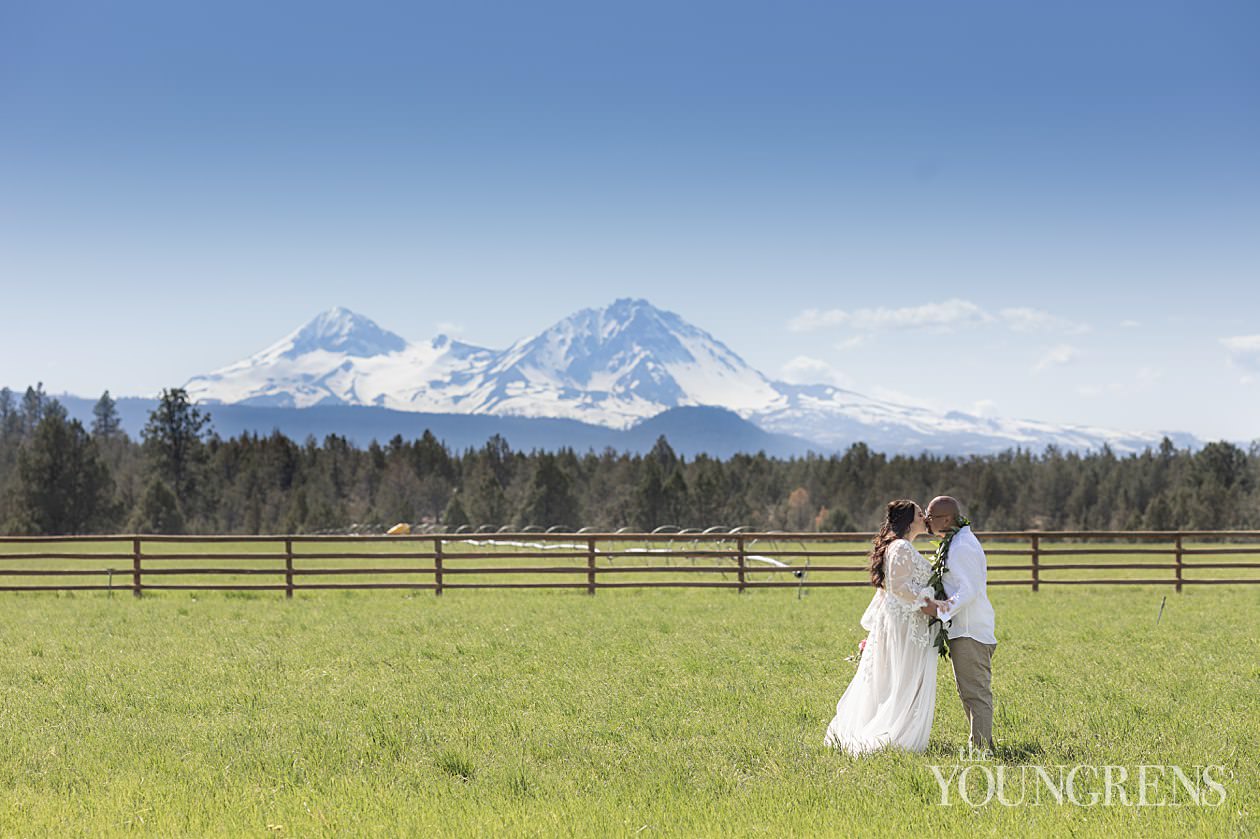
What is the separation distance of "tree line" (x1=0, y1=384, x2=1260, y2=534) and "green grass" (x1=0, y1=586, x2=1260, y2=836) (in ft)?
232

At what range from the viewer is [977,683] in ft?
26.1

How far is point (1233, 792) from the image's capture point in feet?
22.2

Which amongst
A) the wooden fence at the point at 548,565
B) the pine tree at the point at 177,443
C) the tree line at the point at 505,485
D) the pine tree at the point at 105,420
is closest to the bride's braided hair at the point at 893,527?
the wooden fence at the point at 548,565

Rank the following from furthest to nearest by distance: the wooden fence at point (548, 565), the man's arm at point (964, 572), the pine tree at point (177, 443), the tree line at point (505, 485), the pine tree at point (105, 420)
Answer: the pine tree at point (105, 420) → the pine tree at point (177, 443) → the tree line at point (505, 485) → the wooden fence at point (548, 565) → the man's arm at point (964, 572)

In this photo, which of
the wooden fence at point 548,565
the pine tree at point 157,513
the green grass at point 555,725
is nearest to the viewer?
the green grass at point 555,725

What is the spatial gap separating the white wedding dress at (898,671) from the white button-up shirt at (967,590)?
0.58ft

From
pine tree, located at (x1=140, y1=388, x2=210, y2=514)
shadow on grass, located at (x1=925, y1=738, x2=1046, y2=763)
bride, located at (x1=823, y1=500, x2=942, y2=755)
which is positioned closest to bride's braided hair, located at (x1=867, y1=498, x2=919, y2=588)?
bride, located at (x1=823, y1=500, x2=942, y2=755)

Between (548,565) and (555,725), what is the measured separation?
28.6 metres

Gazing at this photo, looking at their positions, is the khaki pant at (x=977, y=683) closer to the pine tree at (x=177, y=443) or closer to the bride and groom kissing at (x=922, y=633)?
the bride and groom kissing at (x=922, y=633)

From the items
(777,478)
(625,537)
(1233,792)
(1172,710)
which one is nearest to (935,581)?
(1233,792)

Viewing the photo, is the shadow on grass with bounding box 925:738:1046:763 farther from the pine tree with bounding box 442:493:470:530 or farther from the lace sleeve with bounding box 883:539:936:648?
the pine tree with bounding box 442:493:470:530

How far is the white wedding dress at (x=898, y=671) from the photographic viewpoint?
25.7 ft

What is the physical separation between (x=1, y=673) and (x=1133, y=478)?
14159 cm

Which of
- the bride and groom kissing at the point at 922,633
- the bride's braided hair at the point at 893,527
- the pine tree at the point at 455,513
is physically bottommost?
the pine tree at the point at 455,513
